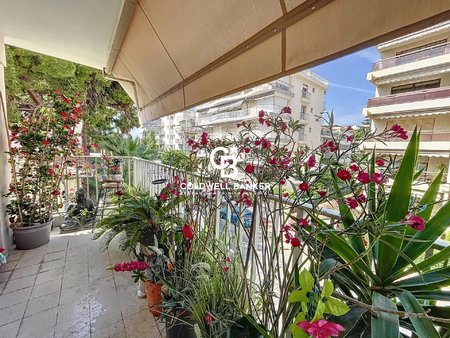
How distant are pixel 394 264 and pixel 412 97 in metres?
3.38

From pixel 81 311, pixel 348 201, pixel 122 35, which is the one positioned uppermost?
pixel 122 35

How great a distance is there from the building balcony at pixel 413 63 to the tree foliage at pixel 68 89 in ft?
16.0

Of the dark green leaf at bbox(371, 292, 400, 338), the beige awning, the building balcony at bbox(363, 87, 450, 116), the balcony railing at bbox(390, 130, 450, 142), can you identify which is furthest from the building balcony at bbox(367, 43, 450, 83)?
the dark green leaf at bbox(371, 292, 400, 338)

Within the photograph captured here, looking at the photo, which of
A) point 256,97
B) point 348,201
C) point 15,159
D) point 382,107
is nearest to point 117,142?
point 15,159

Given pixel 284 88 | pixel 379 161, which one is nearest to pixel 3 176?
pixel 284 88

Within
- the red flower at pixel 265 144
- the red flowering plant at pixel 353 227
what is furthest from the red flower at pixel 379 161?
the red flower at pixel 265 144

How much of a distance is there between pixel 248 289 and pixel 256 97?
231cm

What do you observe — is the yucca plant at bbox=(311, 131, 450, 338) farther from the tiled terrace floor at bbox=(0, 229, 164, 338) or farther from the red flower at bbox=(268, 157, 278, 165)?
the tiled terrace floor at bbox=(0, 229, 164, 338)

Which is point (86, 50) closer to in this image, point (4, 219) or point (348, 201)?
point (4, 219)

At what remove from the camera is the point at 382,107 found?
2969 mm

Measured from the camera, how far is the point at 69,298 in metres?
2.10

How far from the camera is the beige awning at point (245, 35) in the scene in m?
0.64

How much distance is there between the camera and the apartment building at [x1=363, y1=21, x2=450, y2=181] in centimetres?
262
